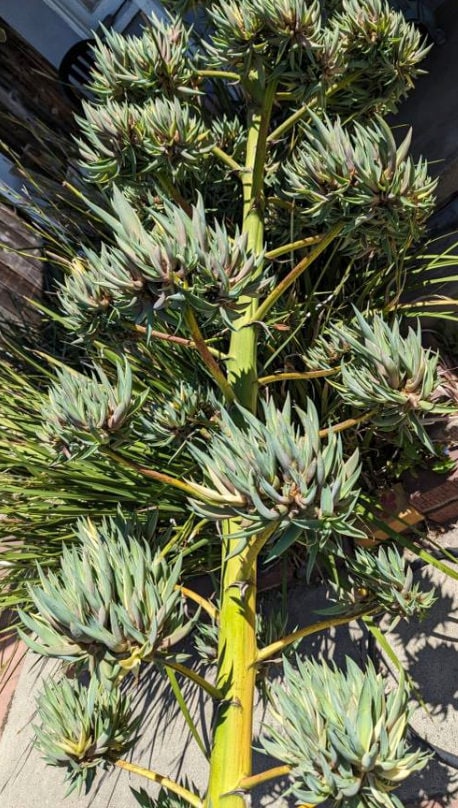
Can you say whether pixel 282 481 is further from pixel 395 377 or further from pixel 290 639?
pixel 290 639

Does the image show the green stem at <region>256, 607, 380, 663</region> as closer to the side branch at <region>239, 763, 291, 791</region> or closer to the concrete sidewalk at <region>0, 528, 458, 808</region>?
the side branch at <region>239, 763, 291, 791</region>

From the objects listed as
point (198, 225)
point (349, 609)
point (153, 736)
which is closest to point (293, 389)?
point (349, 609)

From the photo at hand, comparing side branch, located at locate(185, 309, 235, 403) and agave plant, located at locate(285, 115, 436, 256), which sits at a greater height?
agave plant, located at locate(285, 115, 436, 256)

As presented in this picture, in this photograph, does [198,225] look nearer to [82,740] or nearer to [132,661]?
[132,661]

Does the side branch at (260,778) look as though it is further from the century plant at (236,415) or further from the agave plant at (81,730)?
the agave plant at (81,730)

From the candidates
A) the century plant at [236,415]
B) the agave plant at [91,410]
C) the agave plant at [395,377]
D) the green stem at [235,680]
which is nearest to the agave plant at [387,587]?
the century plant at [236,415]

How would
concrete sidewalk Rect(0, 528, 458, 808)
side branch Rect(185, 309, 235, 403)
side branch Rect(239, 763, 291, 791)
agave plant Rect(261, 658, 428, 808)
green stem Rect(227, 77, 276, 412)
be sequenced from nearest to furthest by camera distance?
agave plant Rect(261, 658, 428, 808), side branch Rect(239, 763, 291, 791), side branch Rect(185, 309, 235, 403), green stem Rect(227, 77, 276, 412), concrete sidewalk Rect(0, 528, 458, 808)

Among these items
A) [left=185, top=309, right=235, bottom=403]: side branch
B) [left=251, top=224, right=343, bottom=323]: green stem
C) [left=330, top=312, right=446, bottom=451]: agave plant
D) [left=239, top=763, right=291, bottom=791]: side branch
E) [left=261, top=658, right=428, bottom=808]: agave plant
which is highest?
[left=251, top=224, right=343, bottom=323]: green stem

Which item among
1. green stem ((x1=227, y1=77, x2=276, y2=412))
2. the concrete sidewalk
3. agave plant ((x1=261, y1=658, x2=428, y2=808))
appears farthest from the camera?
the concrete sidewalk

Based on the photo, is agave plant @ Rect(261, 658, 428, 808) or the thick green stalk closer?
agave plant @ Rect(261, 658, 428, 808)

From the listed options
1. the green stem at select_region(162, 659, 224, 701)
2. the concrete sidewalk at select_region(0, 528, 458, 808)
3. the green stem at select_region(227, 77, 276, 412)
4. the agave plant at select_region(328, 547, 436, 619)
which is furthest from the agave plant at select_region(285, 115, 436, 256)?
the concrete sidewalk at select_region(0, 528, 458, 808)
